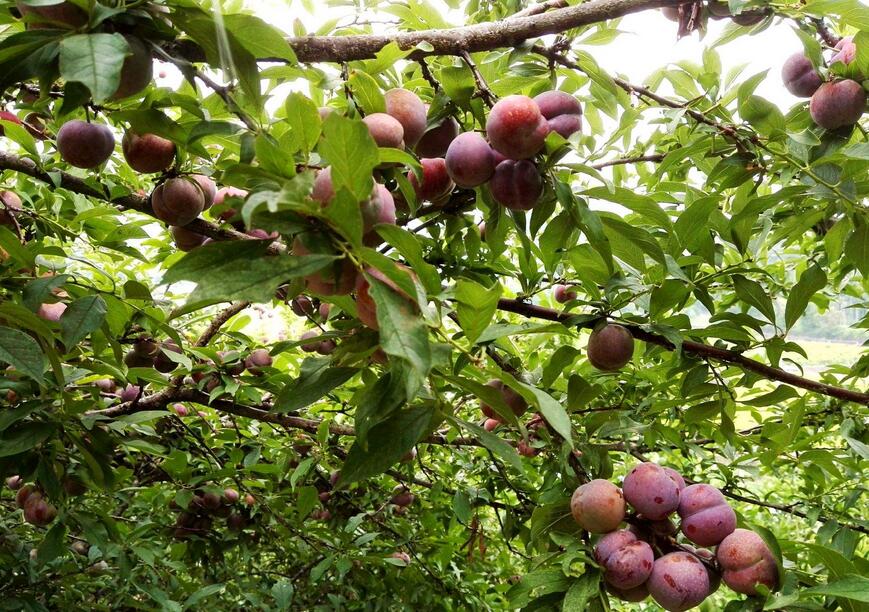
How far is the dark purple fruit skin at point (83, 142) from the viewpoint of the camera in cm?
98

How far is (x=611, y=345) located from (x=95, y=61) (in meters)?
0.89

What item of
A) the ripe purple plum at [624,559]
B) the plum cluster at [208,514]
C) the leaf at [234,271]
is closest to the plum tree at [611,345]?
the ripe purple plum at [624,559]

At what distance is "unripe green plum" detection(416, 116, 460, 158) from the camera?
0.99 metres

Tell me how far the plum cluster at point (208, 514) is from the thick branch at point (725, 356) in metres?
1.50

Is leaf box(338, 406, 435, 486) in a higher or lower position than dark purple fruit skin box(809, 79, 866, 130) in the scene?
lower

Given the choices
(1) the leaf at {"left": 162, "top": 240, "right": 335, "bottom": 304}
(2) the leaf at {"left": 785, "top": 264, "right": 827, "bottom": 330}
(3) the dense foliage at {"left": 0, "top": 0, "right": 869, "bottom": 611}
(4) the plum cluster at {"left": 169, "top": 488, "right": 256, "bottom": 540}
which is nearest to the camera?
(1) the leaf at {"left": 162, "top": 240, "right": 335, "bottom": 304}

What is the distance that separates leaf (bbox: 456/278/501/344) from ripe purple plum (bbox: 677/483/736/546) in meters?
0.56

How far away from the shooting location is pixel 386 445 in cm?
71

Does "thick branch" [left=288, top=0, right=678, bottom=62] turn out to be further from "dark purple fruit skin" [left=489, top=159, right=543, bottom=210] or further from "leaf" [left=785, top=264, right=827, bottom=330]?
"leaf" [left=785, top=264, right=827, bottom=330]

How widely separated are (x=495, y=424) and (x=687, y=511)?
81 cm

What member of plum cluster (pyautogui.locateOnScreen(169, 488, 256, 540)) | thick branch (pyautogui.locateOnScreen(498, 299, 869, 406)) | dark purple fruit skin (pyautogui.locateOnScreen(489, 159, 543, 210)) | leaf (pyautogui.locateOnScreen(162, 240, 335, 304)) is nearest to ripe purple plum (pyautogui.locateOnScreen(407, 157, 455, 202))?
dark purple fruit skin (pyautogui.locateOnScreen(489, 159, 543, 210))

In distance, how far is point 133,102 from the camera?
1.00 metres

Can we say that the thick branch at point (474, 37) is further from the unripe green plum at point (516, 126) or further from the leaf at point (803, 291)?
the leaf at point (803, 291)

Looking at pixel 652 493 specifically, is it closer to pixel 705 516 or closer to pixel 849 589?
pixel 705 516
